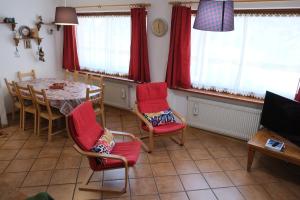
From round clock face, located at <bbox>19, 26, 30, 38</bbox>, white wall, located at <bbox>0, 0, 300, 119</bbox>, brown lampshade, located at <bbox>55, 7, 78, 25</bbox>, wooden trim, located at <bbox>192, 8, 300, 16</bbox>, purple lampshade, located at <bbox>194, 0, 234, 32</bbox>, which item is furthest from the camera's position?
round clock face, located at <bbox>19, 26, 30, 38</bbox>

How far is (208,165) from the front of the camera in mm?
3096

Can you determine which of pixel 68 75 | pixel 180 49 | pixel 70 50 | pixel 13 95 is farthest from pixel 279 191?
pixel 70 50

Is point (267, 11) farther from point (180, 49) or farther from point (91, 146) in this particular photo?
point (91, 146)

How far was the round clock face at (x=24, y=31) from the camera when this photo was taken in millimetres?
4504

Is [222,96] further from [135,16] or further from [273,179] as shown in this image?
[135,16]

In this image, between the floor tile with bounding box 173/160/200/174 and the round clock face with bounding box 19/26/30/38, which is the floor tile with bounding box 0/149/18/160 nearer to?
the floor tile with bounding box 173/160/200/174

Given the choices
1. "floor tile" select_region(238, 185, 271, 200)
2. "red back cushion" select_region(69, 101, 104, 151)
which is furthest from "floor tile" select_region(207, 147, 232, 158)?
"red back cushion" select_region(69, 101, 104, 151)

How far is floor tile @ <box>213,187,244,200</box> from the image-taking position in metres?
2.52

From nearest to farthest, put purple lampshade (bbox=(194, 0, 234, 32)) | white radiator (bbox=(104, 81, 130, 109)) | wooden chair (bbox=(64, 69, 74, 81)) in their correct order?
1. purple lampshade (bbox=(194, 0, 234, 32))
2. white radiator (bbox=(104, 81, 130, 109))
3. wooden chair (bbox=(64, 69, 74, 81))

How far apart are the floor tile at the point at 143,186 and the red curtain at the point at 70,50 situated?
336 centimetres

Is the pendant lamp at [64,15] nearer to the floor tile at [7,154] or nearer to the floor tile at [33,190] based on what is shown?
the floor tile at [7,154]

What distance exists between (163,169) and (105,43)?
9.54 feet

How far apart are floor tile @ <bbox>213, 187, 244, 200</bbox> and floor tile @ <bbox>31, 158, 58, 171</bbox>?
198 centimetres

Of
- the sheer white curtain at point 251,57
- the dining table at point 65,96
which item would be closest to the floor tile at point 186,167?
the sheer white curtain at point 251,57
